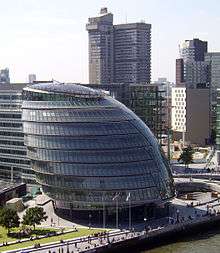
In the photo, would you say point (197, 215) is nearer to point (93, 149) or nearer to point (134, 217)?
point (134, 217)

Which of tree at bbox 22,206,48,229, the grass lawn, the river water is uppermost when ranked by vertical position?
tree at bbox 22,206,48,229

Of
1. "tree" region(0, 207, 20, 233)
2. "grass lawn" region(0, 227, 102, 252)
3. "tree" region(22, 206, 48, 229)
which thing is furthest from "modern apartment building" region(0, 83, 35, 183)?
"tree" region(0, 207, 20, 233)

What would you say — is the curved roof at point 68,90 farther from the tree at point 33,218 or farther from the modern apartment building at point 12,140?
the tree at point 33,218

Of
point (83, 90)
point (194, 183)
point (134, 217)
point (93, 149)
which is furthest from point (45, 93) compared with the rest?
point (194, 183)

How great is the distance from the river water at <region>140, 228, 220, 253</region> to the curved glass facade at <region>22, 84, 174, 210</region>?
403 inches

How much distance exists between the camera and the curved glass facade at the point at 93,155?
10956cm

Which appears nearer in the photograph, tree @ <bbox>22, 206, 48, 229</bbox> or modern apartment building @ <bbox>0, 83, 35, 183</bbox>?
tree @ <bbox>22, 206, 48, 229</bbox>

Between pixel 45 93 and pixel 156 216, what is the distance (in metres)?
33.3

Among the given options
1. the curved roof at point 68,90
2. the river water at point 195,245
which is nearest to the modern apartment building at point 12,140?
the curved roof at point 68,90

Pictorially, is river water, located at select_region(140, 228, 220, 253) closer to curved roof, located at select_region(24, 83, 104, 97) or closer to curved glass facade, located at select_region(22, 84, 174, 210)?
curved glass facade, located at select_region(22, 84, 174, 210)

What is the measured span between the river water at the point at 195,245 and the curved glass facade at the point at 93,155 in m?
10.2

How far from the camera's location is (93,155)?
11062cm

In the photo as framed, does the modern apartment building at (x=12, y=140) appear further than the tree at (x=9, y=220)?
Yes

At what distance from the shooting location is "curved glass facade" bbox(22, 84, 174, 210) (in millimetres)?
109562
